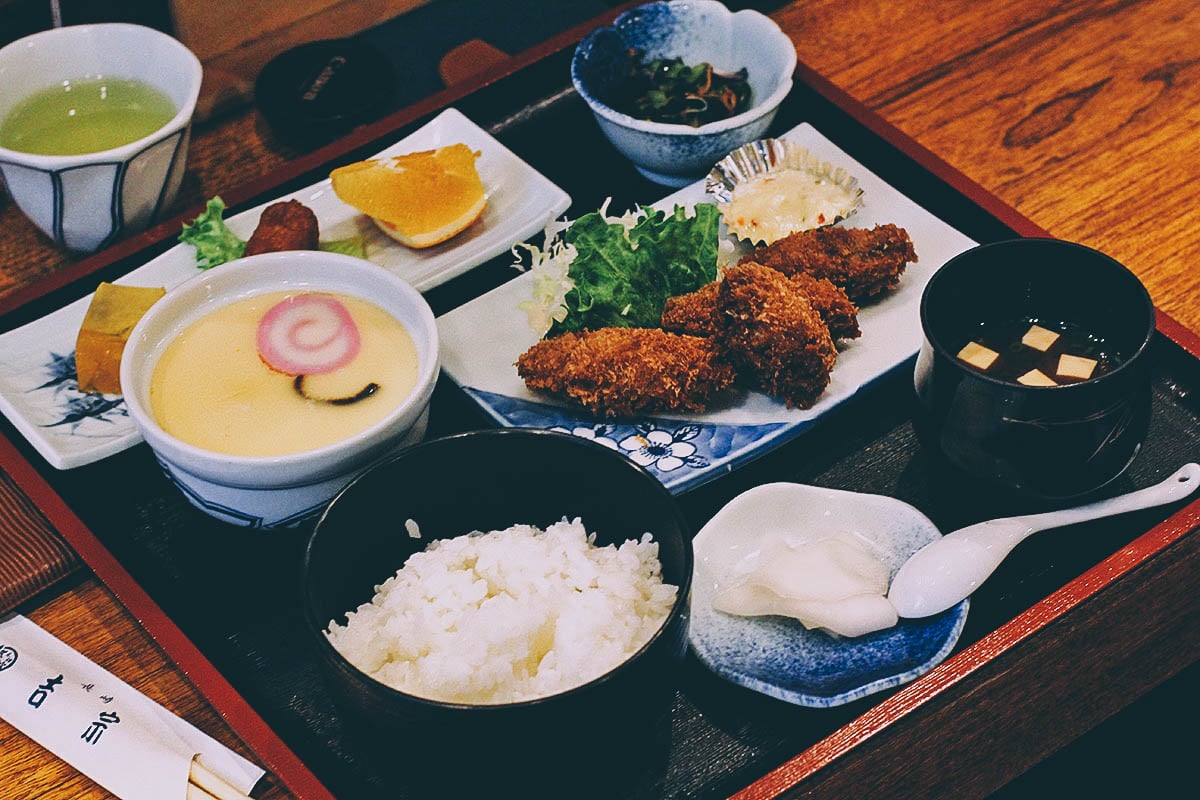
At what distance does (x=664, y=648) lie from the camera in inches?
58.5

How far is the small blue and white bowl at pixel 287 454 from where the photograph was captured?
1.78 m

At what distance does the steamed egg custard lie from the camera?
1880 millimetres

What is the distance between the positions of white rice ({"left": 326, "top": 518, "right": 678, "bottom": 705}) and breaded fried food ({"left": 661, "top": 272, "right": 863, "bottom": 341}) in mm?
523

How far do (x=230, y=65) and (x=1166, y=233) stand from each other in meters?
2.43

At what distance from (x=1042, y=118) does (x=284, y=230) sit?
1.69 m

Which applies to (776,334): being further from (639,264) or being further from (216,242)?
(216,242)

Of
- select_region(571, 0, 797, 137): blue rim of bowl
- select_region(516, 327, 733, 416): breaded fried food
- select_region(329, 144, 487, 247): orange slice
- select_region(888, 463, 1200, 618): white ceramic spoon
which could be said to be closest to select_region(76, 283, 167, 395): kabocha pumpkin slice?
select_region(329, 144, 487, 247): orange slice

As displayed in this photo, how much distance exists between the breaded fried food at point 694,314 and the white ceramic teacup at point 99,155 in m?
1.12

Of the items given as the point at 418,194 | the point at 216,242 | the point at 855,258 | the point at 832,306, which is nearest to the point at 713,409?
the point at 832,306

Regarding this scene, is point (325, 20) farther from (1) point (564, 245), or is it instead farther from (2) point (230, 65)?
(1) point (564, 245)

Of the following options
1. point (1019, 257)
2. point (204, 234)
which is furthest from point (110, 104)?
point (1019, 257)

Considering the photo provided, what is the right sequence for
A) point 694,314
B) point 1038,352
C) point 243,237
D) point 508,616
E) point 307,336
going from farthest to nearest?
point 243,237 → point 694,314 → point 307,336 → point 1038,352 → point 508,616

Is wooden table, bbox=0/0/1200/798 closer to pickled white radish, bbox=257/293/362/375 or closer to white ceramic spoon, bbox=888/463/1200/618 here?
white ceramic spoon, bbox=888/463/1200/618

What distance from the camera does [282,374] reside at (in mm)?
1969
